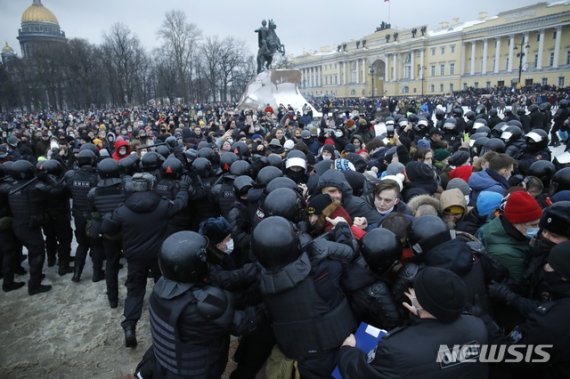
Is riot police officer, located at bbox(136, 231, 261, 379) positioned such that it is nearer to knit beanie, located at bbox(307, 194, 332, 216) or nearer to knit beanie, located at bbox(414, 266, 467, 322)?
knit beanie, located at bbox(307, 194, 332, 216)

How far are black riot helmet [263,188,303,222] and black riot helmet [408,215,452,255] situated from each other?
97 cm

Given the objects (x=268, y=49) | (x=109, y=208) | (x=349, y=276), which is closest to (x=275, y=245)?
(x=349, y=276)

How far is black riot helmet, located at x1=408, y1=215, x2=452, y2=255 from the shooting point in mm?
2533

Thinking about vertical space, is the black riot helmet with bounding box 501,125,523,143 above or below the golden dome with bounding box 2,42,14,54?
below

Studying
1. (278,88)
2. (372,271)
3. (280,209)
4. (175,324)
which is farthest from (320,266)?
(278,88)

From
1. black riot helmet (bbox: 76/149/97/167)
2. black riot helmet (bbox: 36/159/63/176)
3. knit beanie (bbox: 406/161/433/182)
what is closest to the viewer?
knit beanie (bbox: 406/161/433/182)

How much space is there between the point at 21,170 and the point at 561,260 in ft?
20.7

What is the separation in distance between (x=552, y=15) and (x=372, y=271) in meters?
73.1

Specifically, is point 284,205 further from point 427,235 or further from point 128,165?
point 128,165

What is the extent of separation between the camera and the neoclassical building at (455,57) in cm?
5766

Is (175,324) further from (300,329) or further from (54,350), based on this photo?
(54,350)

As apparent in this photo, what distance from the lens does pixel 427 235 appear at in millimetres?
2551

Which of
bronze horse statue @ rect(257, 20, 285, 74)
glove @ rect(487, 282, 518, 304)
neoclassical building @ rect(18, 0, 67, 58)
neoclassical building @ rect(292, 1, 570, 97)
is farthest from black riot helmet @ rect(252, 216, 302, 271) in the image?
neoclassical building @ rect(18, 0, 67, 58)

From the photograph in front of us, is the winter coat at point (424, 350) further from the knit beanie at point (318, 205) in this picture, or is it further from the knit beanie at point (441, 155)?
the knit beanie at point (441, 155)
